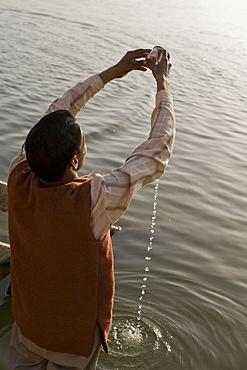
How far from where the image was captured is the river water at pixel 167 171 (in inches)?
157

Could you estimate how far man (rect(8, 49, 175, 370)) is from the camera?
204 cm

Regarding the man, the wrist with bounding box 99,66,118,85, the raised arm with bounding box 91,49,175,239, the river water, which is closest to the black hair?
the man

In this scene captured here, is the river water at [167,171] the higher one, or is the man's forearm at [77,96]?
the man's forearm at [77,96]

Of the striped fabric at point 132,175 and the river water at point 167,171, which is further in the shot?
the river water at point 167,171

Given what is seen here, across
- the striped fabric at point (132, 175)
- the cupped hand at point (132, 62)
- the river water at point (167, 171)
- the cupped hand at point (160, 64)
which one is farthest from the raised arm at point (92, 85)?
the river water at point (167, 171)

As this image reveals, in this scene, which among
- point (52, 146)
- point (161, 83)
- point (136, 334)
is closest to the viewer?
point (52, 146)

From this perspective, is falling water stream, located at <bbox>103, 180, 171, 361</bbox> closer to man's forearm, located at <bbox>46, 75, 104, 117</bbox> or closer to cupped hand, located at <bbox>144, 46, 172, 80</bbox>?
man's forearm, located at <bbox>46, 75, 104, 117</bbox>

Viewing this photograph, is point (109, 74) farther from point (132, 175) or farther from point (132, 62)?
point (132, 175)

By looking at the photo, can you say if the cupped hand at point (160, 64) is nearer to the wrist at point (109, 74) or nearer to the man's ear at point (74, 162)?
the wrist at point (109, 74)

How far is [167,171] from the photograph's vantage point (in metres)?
6.92

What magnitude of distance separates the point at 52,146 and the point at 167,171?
4.96 meters

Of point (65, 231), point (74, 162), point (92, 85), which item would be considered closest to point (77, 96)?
point (92, 85)

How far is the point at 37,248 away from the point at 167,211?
384 centimetres

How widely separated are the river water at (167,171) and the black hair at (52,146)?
189 cm
